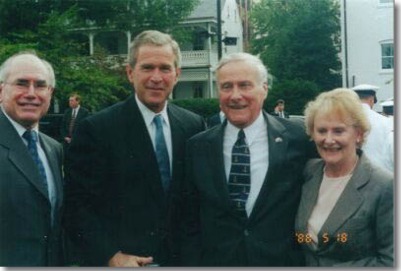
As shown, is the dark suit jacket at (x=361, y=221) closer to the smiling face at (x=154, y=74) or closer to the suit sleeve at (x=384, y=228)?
the suit sleeve at (x=384, y=228)

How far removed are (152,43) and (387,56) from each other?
1.10m

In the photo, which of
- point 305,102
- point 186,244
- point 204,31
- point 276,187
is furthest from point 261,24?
point 186,244

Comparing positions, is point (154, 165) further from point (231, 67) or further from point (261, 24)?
point (261, 24)

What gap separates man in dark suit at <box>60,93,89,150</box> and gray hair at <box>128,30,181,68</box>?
1.15 feet

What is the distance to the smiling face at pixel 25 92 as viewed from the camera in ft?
6.75

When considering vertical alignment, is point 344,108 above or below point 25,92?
below

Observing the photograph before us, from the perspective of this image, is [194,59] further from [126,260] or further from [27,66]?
[126,260]

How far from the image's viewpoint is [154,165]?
207 cm

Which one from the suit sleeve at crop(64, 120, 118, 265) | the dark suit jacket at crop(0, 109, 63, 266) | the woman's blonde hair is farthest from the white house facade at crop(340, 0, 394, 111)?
the dark suit jacket at crop(0, 109, 63, 266)

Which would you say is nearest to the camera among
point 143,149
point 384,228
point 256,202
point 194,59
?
point 384,228

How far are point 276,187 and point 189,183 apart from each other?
A: 355 millimetres

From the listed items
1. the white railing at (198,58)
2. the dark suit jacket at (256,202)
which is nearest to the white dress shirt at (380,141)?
the dark suit jacket at (256,202)

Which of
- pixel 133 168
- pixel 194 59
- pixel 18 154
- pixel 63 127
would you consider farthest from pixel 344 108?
pixel 18 154

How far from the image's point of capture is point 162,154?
210 cm
